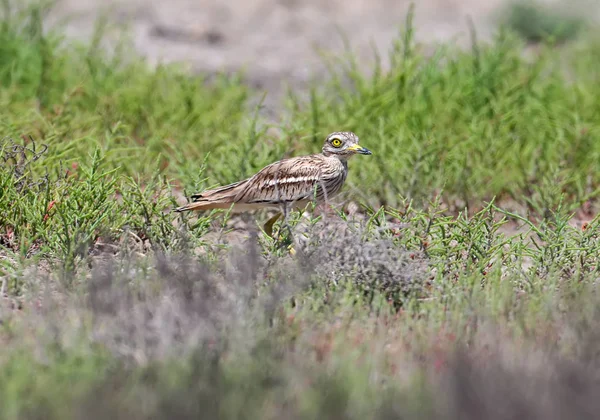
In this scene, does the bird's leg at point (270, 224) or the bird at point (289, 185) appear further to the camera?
the bird's leg at point (270, 224)

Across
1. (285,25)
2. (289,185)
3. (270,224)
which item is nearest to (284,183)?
(289,185)

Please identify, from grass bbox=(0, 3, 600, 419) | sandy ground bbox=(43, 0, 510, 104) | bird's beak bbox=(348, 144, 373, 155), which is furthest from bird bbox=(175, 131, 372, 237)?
sandy ground bbox=(43, 0, 510, 104)

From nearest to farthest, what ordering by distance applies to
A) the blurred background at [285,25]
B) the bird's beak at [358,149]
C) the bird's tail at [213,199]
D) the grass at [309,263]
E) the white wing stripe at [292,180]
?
the grass at [309,263]
the bird's tail at [213,199]
the white wing stripe at [292,180]
the bird's beak at [358,149]
the blurred background at [285,25]

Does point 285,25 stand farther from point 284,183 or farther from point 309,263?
point 309,263

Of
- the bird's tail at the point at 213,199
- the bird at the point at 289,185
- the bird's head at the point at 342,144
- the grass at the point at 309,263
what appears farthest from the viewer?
the bird's head at the point at 342,144

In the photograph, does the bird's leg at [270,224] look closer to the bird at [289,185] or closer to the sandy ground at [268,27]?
the bird at [289,185]

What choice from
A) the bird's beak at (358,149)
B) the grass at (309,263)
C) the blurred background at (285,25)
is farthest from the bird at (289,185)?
the blurred background at (285,25)

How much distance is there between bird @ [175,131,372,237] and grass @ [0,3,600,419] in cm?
16

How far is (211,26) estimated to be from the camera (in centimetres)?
1498

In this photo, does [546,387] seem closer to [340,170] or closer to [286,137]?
[340,170]

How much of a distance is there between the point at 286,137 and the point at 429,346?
3408 mm

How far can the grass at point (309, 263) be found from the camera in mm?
3977

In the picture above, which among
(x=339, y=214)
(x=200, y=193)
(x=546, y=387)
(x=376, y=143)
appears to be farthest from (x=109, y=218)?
(x=546, y=387)

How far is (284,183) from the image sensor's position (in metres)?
6.52
